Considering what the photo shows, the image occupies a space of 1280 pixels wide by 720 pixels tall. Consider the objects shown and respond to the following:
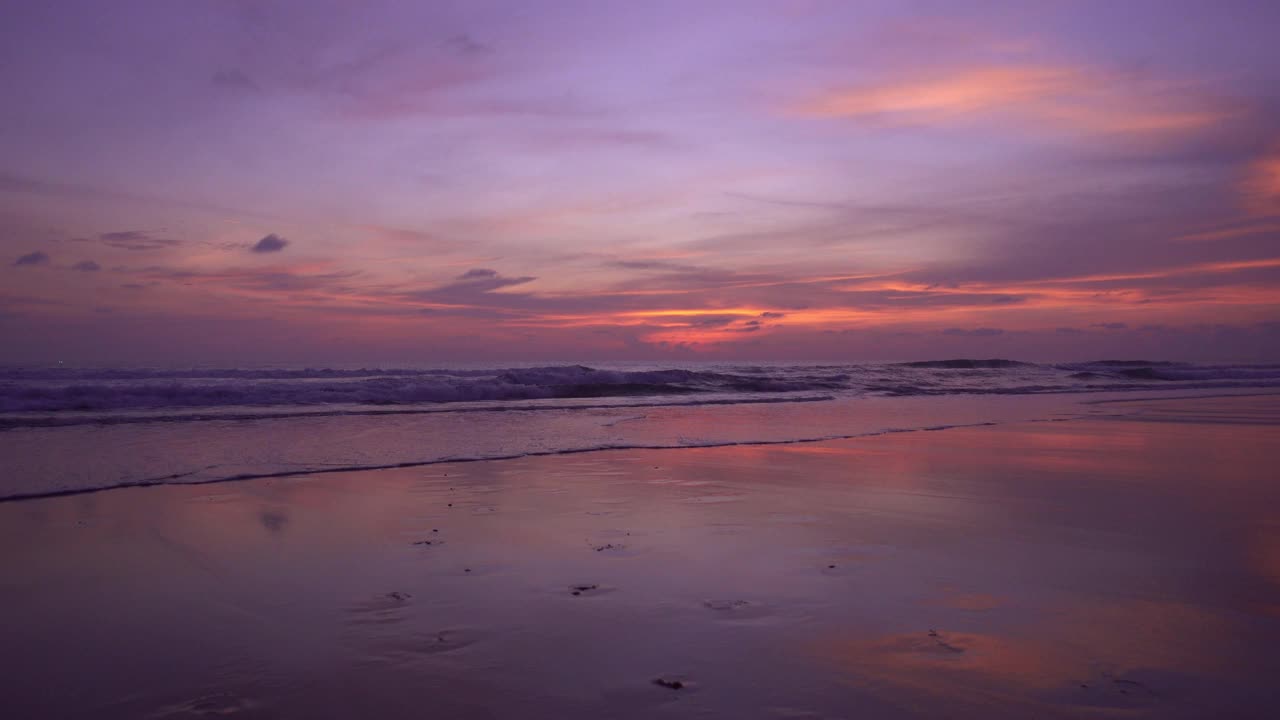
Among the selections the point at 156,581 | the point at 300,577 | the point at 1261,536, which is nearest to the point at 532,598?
the point at 300,577

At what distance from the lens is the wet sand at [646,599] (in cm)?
260

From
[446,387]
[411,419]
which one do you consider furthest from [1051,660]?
[446,387]

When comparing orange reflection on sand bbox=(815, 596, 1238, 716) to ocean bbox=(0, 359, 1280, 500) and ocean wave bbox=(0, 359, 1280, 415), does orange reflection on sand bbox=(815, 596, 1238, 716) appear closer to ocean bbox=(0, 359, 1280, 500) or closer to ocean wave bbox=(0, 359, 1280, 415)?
ocean bbox=(0, 359, 1280, 500)

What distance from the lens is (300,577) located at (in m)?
3.98

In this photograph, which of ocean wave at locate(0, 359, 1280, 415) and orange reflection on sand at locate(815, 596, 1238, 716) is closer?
orange reflection on sand at locate(815, 596, 1238, 716)

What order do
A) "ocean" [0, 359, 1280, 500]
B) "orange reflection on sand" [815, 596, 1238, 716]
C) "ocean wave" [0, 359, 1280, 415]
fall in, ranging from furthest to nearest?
"ocean wave" [0, 359, 1280, 415]
"ocean" [0, 359, 1280, 500]
"orange reflection on sand" [815, 596, 1238, 716]

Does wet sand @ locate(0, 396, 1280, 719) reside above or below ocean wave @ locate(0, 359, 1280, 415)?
below

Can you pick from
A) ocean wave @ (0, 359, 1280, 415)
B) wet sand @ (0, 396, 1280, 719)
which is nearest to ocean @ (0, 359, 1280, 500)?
ocean wave @ (0, 359, 1280, 415)

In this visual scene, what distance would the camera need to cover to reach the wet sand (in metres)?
2.60

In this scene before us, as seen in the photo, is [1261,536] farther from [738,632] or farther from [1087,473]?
[738,632]

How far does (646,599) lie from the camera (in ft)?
11.8

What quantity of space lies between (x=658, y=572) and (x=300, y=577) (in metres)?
1.88

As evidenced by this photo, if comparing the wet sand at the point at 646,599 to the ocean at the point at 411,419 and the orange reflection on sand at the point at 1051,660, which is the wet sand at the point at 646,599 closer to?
the orange reflection on sand at the point at 1051,660

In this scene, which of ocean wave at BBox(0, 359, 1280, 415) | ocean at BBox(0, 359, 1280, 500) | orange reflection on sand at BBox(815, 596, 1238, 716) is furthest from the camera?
ocean wave at BBox(0, 359, 1280, 415)
